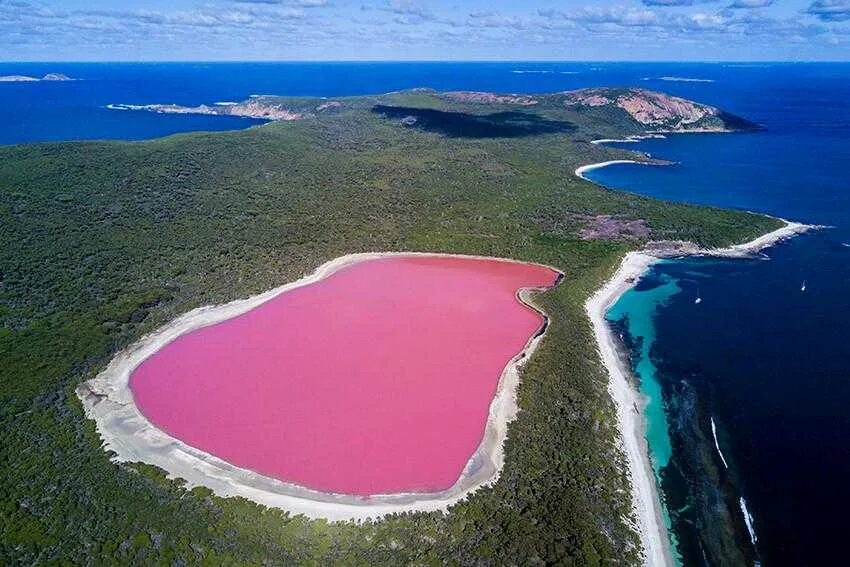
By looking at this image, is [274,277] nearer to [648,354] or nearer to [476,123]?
[648,354]

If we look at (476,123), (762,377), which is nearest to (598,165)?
(476,123)

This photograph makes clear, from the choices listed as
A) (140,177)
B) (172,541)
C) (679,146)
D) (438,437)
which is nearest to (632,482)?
(438,437)

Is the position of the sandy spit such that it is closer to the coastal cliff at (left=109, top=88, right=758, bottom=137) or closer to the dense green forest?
the dense green forest

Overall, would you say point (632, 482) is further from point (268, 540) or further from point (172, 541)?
point (172, 541)

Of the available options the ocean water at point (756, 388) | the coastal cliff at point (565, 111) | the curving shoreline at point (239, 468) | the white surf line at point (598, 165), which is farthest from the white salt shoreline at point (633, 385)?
the coastal cliff at point (565, 111)

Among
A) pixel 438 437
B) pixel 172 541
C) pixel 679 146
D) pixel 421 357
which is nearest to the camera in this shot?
pixel 172 541

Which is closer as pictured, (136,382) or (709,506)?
(709,506)
